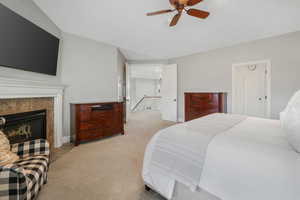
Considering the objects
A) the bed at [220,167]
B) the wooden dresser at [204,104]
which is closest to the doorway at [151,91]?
the wooden dresser at [204,104]

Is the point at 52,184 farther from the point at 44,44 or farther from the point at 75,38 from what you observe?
the point at 75,38

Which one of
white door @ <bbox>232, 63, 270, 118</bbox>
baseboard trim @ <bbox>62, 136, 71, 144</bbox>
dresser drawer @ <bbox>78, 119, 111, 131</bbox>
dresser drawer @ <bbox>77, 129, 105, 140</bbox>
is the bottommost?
baseboard trim @ <bbox>62, 136, 71, 144</bbox>

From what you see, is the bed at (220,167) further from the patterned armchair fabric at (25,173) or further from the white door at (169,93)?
the white door at (169,93)

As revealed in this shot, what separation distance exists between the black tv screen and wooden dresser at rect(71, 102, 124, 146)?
92cm

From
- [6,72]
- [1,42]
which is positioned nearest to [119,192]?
[6,72]

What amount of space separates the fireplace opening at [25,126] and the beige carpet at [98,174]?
0.58 metres

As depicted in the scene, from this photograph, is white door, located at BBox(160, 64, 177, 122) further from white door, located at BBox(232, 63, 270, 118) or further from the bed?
the bed

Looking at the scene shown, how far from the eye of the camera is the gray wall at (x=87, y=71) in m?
2.73

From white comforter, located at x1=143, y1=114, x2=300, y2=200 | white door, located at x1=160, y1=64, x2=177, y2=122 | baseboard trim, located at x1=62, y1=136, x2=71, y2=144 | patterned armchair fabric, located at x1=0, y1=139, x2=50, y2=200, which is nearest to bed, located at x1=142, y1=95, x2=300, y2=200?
white comforter, located at x1=143, y1=114, x2=300, y2=200

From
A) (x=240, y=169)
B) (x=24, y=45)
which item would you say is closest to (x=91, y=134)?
(x=24, y=45)

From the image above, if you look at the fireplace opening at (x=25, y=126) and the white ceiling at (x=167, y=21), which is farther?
the white ceiling at (x=167, y=21)

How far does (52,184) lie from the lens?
147 cm

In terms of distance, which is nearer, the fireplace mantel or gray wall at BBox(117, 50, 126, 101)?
the fireplace mantel

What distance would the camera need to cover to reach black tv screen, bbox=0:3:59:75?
1.51 m
